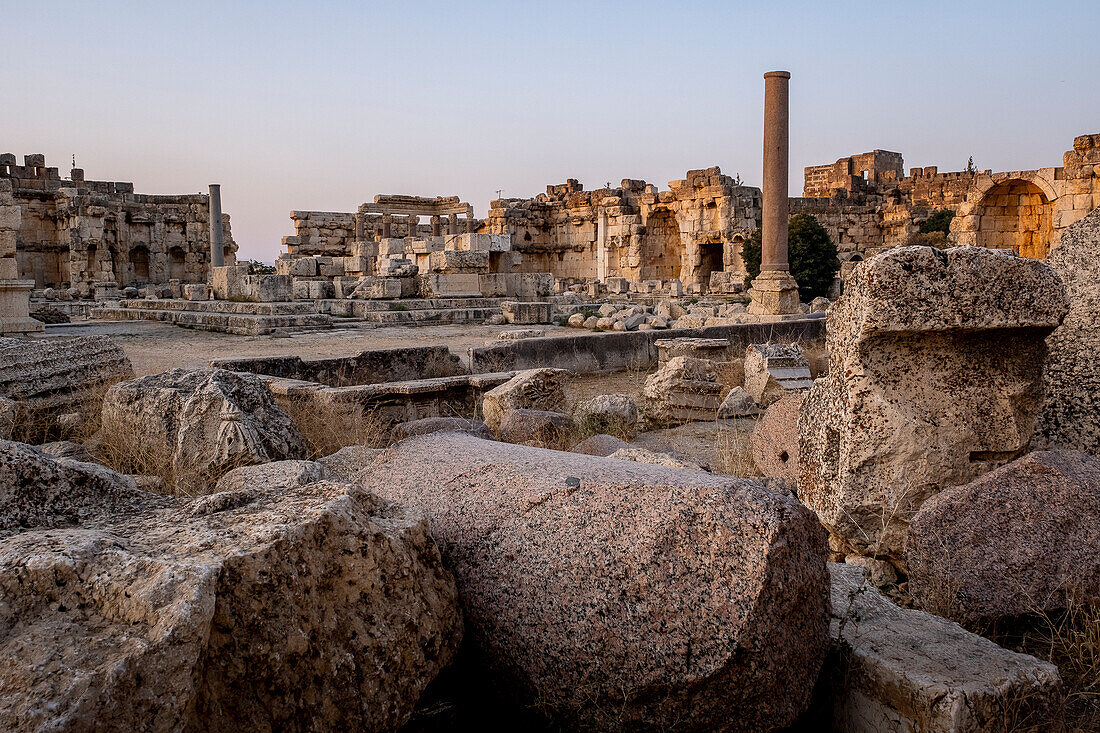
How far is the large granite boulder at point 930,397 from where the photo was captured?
2693 mm

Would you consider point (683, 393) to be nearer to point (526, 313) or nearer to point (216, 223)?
point (526, 313)

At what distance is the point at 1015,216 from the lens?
1881 cm

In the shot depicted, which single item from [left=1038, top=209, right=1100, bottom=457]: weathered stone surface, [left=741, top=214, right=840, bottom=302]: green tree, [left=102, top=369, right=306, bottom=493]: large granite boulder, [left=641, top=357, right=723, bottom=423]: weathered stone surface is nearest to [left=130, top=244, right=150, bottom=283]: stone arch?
[left=741, top=214, right=840, bottom=302]: green tree

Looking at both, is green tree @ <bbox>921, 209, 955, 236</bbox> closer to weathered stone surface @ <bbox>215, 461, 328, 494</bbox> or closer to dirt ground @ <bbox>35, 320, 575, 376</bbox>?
dirt ground @ <bbox>35, 320, 575, 376</bbox>

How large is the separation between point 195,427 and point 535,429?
1893mm

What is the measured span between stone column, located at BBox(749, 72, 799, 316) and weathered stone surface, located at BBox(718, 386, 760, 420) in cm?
786

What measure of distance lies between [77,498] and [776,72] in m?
14.5

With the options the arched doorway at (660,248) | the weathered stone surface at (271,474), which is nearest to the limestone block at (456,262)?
the arched doorway at (660,248)

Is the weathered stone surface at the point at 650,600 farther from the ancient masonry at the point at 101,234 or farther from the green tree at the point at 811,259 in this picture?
the ancient masonry at the point at 101,234

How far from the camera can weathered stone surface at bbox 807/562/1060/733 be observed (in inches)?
66.3

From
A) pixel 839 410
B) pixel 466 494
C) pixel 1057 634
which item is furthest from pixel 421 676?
pixel 839 410

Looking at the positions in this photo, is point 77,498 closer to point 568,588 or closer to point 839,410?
point 568,588

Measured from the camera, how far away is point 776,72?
14.2m

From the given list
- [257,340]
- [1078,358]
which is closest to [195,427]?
[1078,358]
